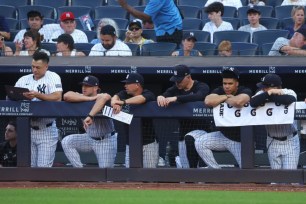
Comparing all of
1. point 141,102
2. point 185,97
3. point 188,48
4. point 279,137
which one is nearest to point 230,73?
point 185,97

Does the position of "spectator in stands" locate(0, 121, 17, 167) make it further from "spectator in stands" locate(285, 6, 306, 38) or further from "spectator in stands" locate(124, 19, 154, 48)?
"spectator in stands" locate(285, 6, 306, 38)

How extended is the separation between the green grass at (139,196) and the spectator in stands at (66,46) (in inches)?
110

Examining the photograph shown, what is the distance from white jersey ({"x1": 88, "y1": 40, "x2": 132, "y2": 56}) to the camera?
42.4ft

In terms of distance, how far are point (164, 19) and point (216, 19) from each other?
1475 millimetres

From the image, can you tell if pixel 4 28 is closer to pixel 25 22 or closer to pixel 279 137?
pixel 25 22

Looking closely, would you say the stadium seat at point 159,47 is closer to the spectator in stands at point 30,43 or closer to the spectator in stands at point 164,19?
the spectator in stands at point 164,19

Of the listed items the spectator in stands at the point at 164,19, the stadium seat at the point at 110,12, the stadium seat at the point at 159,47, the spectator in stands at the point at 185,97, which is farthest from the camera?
the stadium seat at the point at 110,12

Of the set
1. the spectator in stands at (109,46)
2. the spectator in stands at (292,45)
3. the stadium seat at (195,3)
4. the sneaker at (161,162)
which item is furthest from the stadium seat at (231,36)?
the sneaker at (161,162)

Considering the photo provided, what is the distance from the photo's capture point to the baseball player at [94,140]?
37.8 feet

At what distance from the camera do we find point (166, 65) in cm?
1226

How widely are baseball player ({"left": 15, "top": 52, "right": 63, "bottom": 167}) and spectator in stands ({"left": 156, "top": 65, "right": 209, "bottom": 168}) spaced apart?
1.37 m

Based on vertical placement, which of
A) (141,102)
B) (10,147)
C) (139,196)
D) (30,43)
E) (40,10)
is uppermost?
(40,10)

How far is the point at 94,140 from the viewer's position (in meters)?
11.6

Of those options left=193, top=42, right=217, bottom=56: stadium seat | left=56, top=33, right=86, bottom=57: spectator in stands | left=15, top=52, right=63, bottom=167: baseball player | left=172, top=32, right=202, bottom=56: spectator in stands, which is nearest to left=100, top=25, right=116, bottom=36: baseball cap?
left=56, top=33, right=86, bottom=57: spectator in stands
